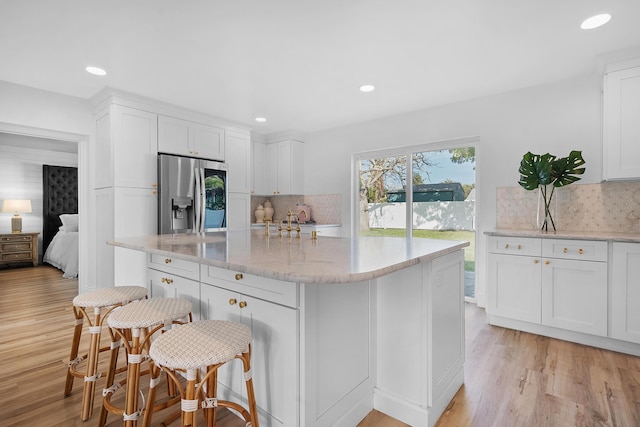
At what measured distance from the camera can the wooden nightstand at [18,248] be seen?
5711 millimetres

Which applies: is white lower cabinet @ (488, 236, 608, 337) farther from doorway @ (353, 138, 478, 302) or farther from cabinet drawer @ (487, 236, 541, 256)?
doorway @ (353, 138, 478, 302)

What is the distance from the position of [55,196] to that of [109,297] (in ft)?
20.4

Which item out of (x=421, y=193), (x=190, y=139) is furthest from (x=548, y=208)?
(x=190, y=139)

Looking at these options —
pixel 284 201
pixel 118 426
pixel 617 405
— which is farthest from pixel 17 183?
pixel 617 405

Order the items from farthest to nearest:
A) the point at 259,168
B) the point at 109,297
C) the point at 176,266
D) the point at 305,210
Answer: the point at 259,168
the point at 305,210
the point at 176,266
the point at 109,297

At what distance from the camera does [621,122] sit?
8.73 ft

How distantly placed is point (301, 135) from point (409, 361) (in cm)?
428

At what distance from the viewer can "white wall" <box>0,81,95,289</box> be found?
3.26 m

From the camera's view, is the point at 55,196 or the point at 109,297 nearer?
the point at 109,297

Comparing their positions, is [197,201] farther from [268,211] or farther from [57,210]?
[57,210]

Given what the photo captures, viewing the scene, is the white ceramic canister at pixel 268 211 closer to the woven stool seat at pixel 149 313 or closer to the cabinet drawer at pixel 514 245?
the cabinet drawer at pixel 514 245

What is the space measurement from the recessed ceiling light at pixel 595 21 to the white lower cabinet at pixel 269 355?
267 centimetres

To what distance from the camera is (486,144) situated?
11.9 feet

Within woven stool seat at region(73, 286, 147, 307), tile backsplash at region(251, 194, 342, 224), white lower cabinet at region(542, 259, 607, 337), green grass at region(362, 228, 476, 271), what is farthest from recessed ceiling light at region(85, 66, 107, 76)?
white lower cabinet at region(542, 259, 607, 337)
